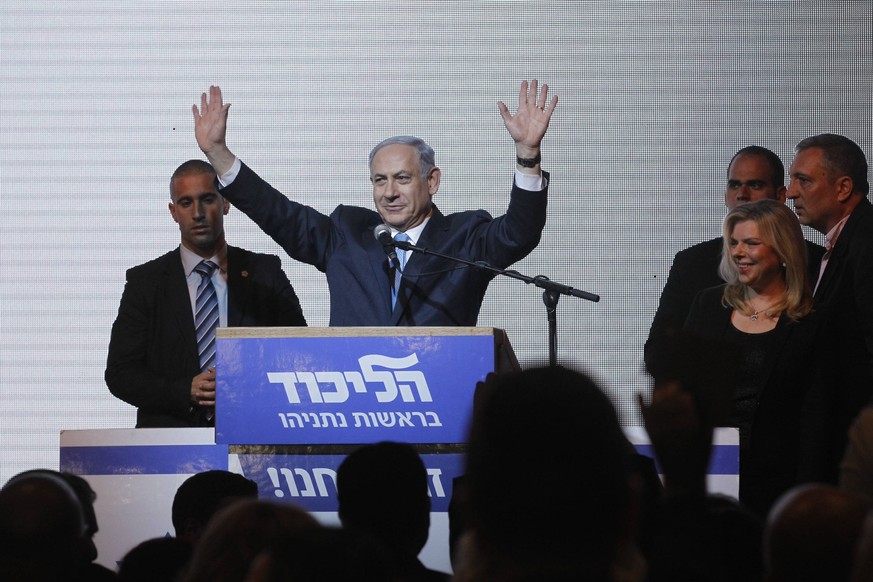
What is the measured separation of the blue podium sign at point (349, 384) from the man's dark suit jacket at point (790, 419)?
0.79m

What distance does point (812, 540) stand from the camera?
1483 mm

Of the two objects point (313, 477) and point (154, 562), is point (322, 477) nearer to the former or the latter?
point (313, 477)

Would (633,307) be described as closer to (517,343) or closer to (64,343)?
(517,343)

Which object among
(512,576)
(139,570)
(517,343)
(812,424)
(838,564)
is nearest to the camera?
(512,576)

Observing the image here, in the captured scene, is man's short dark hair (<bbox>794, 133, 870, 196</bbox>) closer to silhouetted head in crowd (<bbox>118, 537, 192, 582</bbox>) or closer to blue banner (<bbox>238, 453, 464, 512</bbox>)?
blue banner (<bbox>238, 453, 464, 512</bbox>)

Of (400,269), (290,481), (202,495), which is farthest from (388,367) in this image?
(400,269)

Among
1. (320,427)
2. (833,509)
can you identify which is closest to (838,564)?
(833,509)

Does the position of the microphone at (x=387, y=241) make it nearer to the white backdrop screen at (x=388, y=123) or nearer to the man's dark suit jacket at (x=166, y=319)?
the man's dark suit jacket at (x=166, y=319)

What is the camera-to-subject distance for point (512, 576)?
4.30 feet

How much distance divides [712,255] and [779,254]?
76 cm

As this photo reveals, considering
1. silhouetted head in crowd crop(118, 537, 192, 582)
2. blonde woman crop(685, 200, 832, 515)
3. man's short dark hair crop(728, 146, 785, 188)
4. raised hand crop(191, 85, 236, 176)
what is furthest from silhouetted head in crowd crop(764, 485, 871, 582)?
man's short dark hair crop(728, 146, 785, 188)

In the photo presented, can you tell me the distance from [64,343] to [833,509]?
179 inches

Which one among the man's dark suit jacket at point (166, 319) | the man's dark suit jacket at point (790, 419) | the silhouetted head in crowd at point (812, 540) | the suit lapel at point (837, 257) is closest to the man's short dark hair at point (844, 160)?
the suit lapel at point (837, 257)

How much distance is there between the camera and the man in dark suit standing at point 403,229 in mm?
3787
